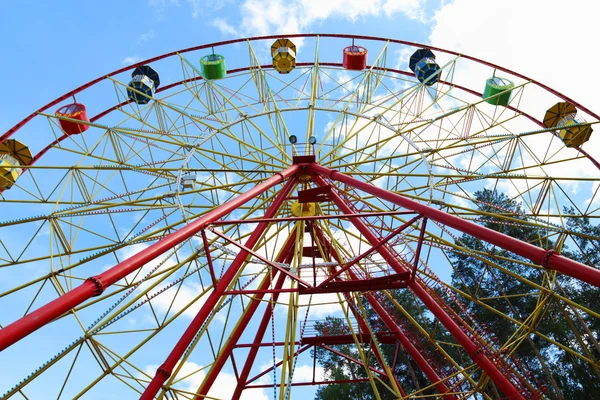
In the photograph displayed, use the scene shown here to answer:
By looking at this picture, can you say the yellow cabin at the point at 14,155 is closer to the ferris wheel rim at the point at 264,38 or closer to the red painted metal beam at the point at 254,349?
the ferris wheel rim at the point at 264,38

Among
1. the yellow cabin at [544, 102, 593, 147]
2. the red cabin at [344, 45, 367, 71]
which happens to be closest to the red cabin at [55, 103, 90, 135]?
the red cabin at [344, 45, 367, 71]

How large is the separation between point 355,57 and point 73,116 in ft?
38.6

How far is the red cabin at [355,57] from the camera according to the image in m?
22.3

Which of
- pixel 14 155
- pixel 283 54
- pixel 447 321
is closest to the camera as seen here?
pixel 447 321

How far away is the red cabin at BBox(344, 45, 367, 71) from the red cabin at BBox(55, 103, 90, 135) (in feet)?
36.4

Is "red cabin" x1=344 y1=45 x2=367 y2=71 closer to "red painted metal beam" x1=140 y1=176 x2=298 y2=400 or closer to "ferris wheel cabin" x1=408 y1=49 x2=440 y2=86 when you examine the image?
"ferris wheel cabin" x1=408 y1=49 x2=440 y2=86

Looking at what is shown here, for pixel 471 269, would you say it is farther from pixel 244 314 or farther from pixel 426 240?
pixel 244 314

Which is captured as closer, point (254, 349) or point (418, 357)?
point (418, 357)

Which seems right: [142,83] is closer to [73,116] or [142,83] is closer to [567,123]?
[73,116]

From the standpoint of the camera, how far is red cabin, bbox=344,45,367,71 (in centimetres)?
2234

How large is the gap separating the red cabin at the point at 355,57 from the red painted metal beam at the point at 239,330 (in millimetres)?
8340

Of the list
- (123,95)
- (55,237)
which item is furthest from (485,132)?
(55,237)

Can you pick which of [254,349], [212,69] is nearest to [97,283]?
[254,349]

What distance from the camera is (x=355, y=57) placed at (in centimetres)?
2233
